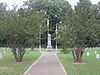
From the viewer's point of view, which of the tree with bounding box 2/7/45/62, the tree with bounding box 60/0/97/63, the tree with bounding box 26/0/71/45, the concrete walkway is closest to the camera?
the concrete walkway

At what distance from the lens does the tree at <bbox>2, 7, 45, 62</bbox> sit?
77.6 feet

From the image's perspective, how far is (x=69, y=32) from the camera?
79.0 feet

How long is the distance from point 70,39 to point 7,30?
6.42 m

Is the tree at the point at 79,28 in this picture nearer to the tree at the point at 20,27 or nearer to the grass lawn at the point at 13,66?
the tree at the point at 20,27

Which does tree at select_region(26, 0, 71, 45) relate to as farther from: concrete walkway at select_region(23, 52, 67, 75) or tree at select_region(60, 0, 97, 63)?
concrete walkway at select_region(23, 52, 67, 75)

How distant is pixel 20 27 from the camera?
23.6 m

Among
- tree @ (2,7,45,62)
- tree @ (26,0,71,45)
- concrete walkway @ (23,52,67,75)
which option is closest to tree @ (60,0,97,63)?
tree @ (2,7,45,62)

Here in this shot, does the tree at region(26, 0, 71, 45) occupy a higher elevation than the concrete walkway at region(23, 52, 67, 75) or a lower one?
higher

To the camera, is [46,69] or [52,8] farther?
[52,8]

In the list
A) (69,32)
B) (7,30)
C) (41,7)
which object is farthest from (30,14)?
(41,7)

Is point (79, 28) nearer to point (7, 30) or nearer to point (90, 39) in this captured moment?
point (90, 39)

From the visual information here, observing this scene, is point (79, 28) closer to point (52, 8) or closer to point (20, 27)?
point (20, 27)

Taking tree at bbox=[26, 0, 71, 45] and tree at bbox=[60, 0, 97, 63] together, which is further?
tree at bbox=[26, 0, 71, 45]

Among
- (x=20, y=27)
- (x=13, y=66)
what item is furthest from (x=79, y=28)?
(x=13, y=66)
